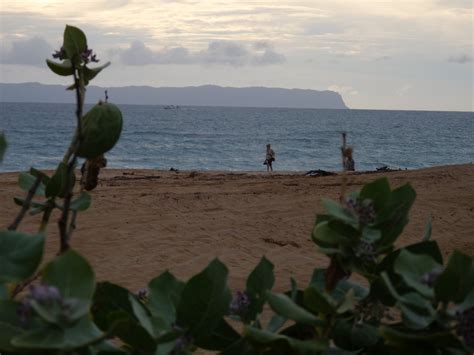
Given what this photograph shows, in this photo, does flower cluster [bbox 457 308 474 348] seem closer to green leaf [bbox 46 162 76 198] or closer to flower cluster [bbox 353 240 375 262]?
flower cluster [bbox 353 240 375 262]

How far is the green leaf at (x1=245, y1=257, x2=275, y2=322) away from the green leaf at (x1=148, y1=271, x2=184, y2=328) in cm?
10

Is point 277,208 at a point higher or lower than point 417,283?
lower

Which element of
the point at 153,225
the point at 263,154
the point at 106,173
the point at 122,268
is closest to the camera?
the point at 122,268

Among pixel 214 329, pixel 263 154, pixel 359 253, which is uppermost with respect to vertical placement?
pixel 359 253

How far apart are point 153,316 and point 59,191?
341 millimetres

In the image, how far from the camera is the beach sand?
27.3ft

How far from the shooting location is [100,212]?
444 inches

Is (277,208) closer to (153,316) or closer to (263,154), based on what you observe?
(153,316)

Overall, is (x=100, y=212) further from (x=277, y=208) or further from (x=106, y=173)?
(x=106, y=173)

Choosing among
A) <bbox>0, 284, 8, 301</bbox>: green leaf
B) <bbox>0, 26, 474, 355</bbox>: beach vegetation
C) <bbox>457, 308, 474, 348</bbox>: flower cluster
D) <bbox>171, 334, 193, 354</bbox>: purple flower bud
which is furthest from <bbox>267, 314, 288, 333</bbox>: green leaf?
<bbox>0, 284, 8, 301</bbox>: green leaf

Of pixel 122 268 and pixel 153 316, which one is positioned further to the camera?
pixel 122 268

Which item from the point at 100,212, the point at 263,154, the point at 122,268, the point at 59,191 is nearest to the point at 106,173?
the point at 100,212

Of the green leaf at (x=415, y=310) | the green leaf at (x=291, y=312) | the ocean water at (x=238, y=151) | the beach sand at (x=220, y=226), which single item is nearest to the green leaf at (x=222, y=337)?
the green leaf at (x=291, y=312)

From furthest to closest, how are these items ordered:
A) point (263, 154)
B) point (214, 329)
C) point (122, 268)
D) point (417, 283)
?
point (263, 154) < point (122, 268) < point (214, 329) < point (417, 283)
